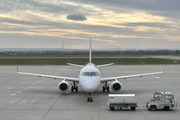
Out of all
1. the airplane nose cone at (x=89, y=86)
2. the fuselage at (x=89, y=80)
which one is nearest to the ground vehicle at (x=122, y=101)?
the airplane nose cone at (x=89, y=86)

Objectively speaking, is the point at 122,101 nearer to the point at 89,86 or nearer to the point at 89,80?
the point at 89,86

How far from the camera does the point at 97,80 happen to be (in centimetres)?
2200

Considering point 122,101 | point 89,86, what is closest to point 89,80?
point 89,86

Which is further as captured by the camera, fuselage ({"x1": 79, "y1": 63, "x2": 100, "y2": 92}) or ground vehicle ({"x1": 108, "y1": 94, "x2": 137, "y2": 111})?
fuselage ({"x1": 79, "y1": 63, "x2": 100, "y2": 92})

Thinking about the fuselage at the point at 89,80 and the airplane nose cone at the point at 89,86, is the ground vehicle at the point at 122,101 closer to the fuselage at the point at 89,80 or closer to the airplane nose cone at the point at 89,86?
the airplane nose cone at the point at 89,86

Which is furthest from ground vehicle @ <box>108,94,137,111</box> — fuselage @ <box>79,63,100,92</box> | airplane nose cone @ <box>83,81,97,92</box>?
fuselage @ <box>79,63,100,92</box>

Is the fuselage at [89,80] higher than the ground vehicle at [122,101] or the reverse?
higher

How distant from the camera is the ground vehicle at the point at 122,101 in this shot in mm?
18047

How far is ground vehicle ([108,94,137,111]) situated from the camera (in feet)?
59.2

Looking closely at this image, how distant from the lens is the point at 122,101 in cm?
1831

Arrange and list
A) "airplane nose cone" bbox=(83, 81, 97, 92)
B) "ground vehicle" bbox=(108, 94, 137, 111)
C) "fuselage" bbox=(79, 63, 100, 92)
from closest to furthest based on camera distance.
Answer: "ground vehicle" bbox=(108, 94, 137, 111) < "airplane nose cone" bbox=(83, 81, 97, 92) < "fuselage" bbox=(79, 63, 100, 92)

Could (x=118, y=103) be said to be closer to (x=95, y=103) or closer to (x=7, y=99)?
(x=95, y=103)

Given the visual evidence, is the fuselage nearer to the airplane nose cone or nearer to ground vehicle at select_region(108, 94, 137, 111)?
the airplane nose cone

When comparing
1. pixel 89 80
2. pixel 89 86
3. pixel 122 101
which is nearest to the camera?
pixel 122 101
